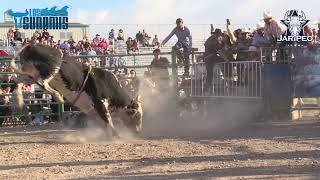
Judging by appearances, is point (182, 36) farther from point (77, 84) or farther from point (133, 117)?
point (77, 84)

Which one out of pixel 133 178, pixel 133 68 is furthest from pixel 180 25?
pixel 133 178

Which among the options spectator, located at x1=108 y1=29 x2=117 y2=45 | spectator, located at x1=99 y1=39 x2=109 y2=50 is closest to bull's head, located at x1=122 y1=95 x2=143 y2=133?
spectator, located at x1=99 y1=39 x2=109 y2=50

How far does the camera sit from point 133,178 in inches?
281

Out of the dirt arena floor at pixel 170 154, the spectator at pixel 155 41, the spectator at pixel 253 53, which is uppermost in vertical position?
the spectator at pixel 155 41

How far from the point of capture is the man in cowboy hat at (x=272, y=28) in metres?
13.4

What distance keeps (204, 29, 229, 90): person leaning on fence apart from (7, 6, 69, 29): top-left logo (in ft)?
43.1

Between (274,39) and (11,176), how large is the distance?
8.01m

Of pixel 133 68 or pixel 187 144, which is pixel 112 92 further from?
pixel 133 68

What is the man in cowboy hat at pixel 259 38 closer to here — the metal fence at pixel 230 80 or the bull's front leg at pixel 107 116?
the metal fence at pixel 230 80

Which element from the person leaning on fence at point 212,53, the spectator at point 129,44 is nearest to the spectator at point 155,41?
the spectator at point 129,44

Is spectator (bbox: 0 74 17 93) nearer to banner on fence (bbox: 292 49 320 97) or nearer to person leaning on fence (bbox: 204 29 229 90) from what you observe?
person leaning on fence (bbox: 204 29 229 90)

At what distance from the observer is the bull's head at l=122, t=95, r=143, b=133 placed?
11582 millimetres

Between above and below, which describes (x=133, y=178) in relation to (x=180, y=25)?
below

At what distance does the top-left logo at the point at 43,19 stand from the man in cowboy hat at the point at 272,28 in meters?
14.5
